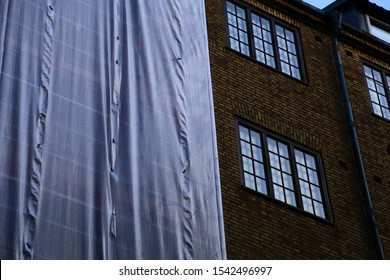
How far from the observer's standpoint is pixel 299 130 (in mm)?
20688

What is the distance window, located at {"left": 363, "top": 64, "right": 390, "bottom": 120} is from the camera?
23.4 m

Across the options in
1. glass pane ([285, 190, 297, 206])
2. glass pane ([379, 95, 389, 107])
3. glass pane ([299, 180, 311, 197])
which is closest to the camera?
glass pane ([285, 190, 297, 206])

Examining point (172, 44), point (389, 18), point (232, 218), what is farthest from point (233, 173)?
point (389, 18)

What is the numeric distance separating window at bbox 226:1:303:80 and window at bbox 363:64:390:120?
6.91 ft

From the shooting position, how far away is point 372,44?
2448 centimetres

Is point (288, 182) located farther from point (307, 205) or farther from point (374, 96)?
point (374, 96)

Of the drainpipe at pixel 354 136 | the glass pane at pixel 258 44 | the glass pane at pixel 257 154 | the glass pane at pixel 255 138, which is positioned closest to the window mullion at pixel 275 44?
the glass pane at pixel 258 44

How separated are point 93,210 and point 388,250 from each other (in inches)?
279

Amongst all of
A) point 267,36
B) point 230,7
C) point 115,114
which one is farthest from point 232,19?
point 115,114

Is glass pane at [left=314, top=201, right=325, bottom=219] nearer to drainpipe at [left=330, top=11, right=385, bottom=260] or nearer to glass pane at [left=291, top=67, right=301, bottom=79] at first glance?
drainpipe at [left=330, top=11, right=385, bottom=260]

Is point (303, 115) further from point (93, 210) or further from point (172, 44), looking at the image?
point (93, 210)

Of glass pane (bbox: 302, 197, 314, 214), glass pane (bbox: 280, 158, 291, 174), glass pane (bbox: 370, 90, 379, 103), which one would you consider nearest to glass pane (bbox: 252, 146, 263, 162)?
glass pane (bbox: 280, 158, 291, 174)

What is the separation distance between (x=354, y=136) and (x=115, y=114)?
22.1ft
